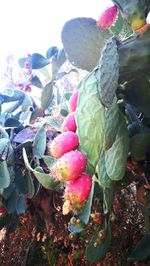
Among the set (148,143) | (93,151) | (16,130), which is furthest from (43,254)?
(93,151)

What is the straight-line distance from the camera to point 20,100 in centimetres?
139

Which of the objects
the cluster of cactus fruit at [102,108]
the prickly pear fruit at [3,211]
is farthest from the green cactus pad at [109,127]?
the prickly pear fruit at [3,211]

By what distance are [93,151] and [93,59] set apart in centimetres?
30

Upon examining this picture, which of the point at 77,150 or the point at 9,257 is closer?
the point at 77,150

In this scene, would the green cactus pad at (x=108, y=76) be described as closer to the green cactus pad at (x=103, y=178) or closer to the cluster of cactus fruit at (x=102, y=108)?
the cluster of cactus fruit at (x=102, y=108)

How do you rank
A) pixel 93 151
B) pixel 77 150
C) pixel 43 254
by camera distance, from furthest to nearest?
pixel 43 254
pixel 77 150
pixel 93 151

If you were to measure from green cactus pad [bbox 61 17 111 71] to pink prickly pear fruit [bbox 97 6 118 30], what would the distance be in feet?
0.12

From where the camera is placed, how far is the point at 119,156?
608 millimetres

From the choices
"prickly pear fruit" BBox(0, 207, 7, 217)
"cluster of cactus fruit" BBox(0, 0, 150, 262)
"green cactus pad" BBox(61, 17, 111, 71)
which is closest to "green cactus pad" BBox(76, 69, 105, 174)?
"cluster of cactus fruit" BBox(0, 0, 150, 262)

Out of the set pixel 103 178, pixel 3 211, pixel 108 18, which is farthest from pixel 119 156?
pixel 3 211

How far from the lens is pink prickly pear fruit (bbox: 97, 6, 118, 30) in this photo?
25.5 inches

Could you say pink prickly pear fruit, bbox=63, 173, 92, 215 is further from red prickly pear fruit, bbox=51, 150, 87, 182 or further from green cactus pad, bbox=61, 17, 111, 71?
green cactus pad, bbox=61, 17, 111, 71

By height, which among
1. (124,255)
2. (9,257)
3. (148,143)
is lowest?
(9,257)

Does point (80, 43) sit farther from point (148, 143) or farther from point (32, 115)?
point (32, 115)
